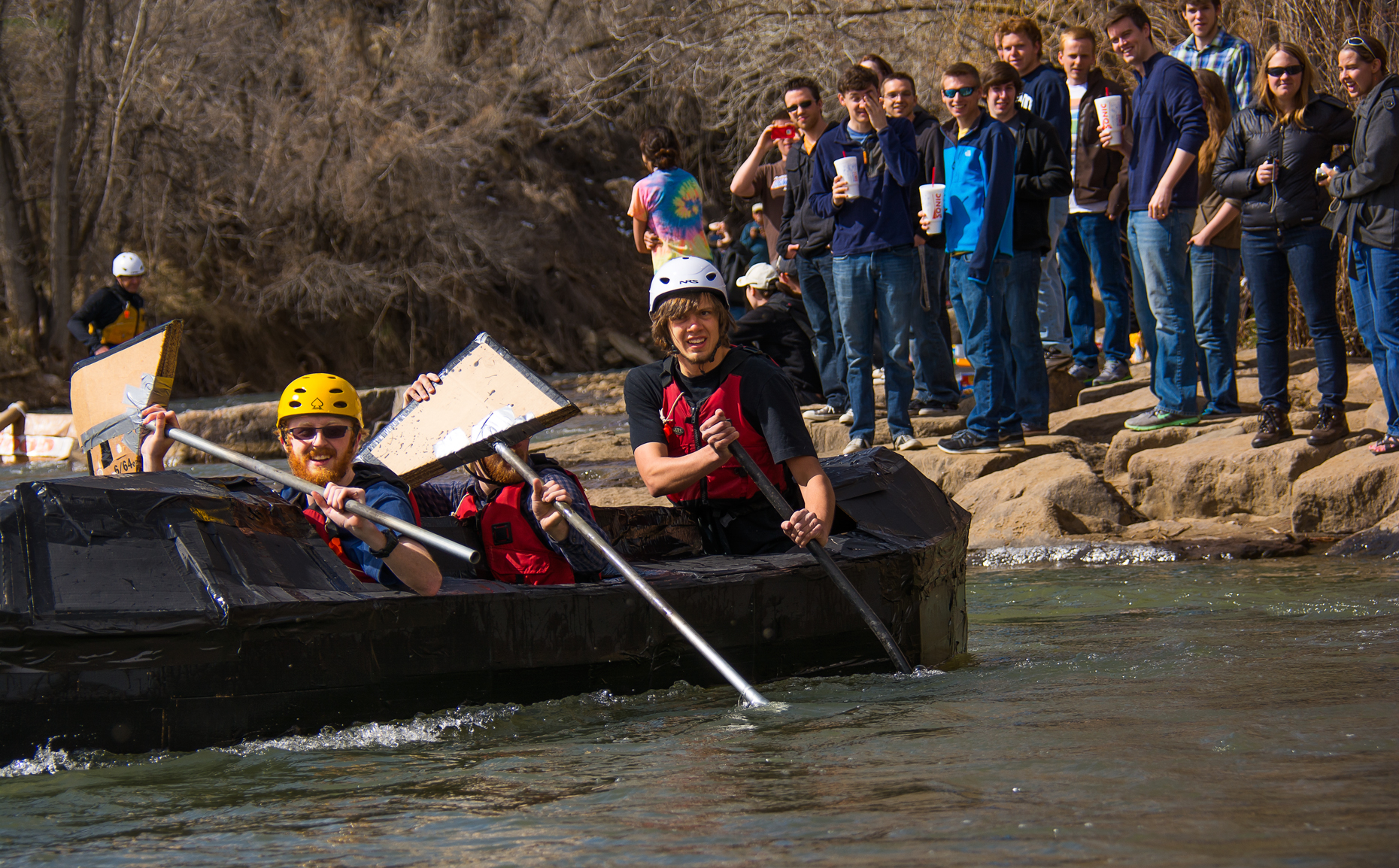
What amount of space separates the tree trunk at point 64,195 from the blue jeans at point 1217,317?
16163mm

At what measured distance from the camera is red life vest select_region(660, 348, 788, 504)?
4.65 m

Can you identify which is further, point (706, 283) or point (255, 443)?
point (255, 443)

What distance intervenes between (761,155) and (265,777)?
245 inches

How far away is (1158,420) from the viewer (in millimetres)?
7688

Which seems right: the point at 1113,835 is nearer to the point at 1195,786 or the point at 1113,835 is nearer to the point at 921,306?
the point at 1195,786

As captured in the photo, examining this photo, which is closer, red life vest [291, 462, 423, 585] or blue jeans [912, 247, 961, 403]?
red life vest [291, 462, 423, 585]

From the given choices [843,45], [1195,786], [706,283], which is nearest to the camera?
[1195,786]

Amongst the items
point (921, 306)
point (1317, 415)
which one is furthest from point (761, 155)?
point (1317, 415)

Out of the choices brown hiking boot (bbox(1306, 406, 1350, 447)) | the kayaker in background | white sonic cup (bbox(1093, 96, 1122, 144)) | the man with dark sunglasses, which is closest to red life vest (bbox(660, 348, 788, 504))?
the man with dark sunglasses

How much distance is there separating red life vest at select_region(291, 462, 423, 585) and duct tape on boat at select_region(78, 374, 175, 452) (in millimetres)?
1032

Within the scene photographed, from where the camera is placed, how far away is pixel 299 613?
3.64 metres

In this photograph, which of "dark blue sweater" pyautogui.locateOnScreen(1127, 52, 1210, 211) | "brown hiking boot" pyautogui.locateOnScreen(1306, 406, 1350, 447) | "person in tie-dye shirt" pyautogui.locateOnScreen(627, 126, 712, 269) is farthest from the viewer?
"person in tie-dye shirt" pyautogui.locateOnScreen(627, 126, 712, 269)

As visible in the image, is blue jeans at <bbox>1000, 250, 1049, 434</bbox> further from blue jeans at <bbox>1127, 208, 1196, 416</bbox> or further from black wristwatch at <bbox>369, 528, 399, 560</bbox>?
black wristwatch at <bbox>369, 528, 399, 560</bbox>

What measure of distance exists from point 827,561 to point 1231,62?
4.96 m
